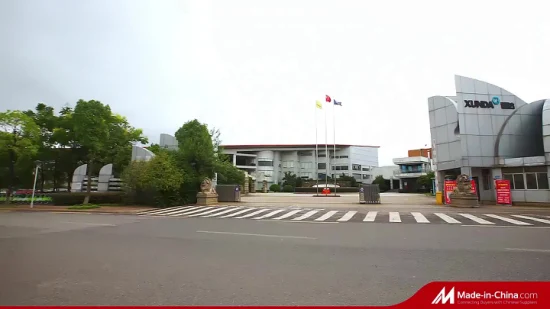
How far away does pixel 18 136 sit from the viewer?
24672 mm

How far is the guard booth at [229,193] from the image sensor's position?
2830 centimetres

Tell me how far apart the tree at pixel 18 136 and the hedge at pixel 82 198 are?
4.40m

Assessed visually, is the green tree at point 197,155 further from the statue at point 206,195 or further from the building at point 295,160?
the building at point 295,160

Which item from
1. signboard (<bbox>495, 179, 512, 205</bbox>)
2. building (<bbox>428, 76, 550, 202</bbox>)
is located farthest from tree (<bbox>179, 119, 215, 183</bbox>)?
signboard (<bbox>495, 179, 512, 205</bbox>)

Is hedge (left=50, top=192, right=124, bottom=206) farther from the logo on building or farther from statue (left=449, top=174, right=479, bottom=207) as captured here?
statue (left=449, top=174, right=479, bottom=207)

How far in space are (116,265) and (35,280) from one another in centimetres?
123

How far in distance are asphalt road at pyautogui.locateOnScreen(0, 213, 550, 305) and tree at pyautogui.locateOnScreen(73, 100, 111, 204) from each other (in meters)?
16.4

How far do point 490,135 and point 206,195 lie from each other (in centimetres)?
2420

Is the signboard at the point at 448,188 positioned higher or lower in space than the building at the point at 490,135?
lower

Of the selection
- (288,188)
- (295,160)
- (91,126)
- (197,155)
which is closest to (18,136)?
(91,126)

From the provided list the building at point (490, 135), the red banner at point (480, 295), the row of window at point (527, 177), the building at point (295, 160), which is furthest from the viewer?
the building at point (295, 160)

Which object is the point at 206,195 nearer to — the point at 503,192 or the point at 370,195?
the point at 370,195

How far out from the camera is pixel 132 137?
35.8m

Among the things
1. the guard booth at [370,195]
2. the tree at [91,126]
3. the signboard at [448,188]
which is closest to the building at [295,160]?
the guard booth at [370,195]
